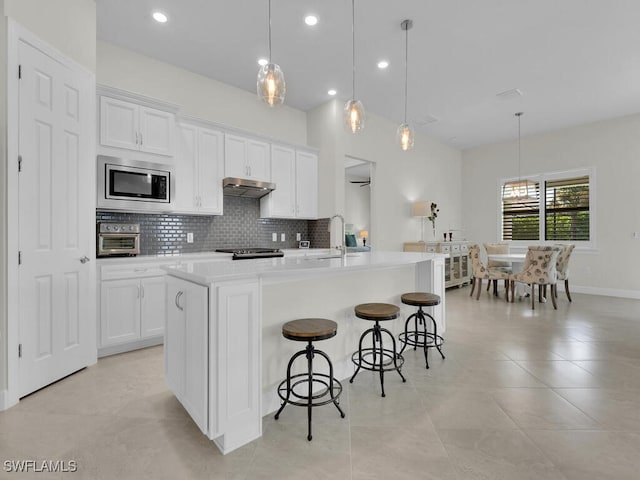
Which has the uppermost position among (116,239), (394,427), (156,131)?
(156,131)

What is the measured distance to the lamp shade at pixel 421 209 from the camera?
6168mm

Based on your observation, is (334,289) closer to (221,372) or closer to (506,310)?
(221,372)

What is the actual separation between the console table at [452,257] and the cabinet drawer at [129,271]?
14.6 feet

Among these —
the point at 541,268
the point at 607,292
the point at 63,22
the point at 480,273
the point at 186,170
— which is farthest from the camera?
the point at 607,292

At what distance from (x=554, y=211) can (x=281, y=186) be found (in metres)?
5.68

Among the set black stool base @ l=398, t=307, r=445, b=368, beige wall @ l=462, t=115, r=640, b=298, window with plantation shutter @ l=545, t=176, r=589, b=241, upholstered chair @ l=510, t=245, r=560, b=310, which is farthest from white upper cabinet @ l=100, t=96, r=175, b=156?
window with plantation shutter @ l=545, t=176, r=589, b=241

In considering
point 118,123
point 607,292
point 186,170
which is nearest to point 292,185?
point 186,170

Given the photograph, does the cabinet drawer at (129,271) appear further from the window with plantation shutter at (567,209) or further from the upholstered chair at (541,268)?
the window with plantation shutter at (567,209)

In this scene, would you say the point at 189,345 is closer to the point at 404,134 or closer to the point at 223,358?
the point at 223,358

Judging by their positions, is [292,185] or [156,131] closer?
[156,131]

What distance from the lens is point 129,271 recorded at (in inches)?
121

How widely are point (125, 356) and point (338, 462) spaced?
7.83ft

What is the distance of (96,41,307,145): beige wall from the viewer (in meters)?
3.51

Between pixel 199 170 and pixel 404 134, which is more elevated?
pixel 404 134
